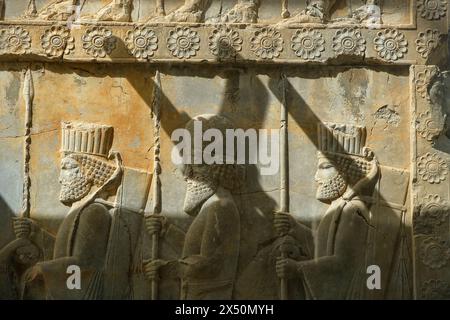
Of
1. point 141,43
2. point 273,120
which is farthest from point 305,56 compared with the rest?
point 141,43

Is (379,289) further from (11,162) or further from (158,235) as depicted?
(11,162)

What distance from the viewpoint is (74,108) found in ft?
42.1

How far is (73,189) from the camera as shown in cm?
1262

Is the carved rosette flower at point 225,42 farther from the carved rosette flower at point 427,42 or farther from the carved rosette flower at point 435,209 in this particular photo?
the carved rosette flower at point 435,209

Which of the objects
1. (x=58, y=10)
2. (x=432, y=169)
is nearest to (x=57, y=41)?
(x=58, y=10)

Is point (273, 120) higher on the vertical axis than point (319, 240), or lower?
higher

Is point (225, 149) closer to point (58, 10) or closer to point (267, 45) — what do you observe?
point (267, 45)

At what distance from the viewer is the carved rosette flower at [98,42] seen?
12.8m

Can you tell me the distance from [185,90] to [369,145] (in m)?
1.89

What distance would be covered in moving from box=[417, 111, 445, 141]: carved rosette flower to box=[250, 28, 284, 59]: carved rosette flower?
1.55 metres

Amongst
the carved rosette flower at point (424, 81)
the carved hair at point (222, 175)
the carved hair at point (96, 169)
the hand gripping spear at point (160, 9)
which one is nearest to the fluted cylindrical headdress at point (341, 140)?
the carved rosette flower at point (424, 81)

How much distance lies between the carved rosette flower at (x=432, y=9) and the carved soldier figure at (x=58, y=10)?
11.3 ft

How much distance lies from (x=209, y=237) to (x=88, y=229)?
1169 millimetres

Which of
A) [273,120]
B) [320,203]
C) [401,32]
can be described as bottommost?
[320,203]
